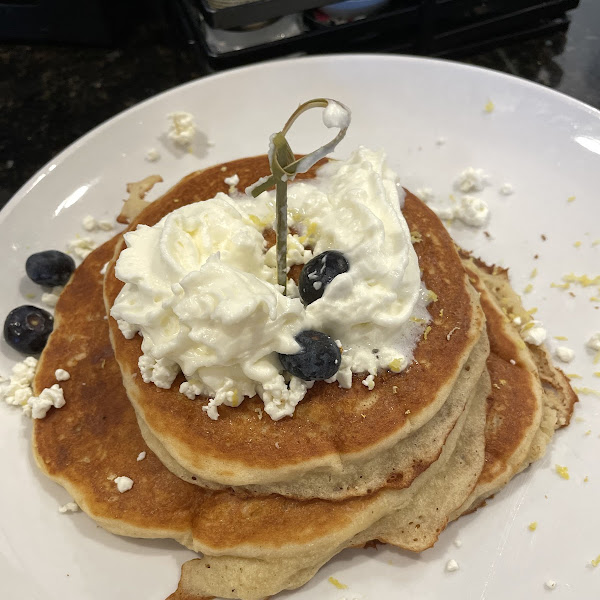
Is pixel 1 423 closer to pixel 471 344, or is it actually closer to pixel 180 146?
pixel 180 146

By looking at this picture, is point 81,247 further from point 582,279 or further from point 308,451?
point 582,279

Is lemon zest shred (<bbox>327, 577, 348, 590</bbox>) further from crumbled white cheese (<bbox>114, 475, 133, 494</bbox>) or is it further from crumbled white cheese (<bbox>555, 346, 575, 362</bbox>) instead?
crumbled white cheese (<bbox>555, 346, 575, 362</bbox>)

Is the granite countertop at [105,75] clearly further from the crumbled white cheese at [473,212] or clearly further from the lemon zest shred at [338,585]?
the lemon zest shred at [338,585]

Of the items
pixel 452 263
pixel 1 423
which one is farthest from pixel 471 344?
pixel 1 423

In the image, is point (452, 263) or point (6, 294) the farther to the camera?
point (6, 294)

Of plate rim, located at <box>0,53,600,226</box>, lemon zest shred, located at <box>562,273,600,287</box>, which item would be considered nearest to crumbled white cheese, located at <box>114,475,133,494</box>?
plate rim, located at <box>0,53,600,226</box>

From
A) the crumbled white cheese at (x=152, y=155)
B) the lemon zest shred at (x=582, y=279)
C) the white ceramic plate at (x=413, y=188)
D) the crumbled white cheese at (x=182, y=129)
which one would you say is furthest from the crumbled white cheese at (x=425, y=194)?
the crumbled white cheese at (x=152, y=155)
